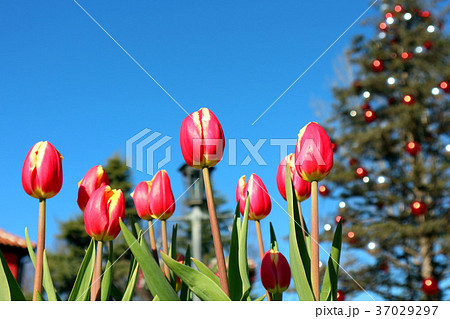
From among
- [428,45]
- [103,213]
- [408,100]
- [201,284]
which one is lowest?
[201,284]

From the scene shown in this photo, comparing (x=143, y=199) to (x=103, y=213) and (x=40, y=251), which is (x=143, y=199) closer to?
(x=103, y=213)

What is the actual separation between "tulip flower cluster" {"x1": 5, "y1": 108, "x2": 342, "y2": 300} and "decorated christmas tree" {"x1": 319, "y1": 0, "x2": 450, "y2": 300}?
4.62m

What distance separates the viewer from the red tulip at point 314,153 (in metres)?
0.79

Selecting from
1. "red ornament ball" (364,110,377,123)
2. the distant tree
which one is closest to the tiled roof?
the distant tree

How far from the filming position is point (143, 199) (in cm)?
99

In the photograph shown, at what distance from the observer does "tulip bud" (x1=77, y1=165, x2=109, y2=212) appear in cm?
95

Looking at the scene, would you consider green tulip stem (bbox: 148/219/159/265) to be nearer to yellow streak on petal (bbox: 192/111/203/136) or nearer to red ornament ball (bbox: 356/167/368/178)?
yellow streak on petal (bbox: 192/111/203/136)

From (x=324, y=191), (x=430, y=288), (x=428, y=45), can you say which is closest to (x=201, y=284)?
(x=430, y=288)

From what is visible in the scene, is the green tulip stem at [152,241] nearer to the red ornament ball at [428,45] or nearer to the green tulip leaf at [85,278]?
the green tulip leaf at [85,278]

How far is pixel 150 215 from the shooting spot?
99cm

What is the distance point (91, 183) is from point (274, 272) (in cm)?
39

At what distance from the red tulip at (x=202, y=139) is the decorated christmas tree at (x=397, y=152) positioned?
15.8 ft

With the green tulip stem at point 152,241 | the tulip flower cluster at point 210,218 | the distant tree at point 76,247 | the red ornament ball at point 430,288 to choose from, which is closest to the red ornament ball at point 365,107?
the red ornament ball at point 430,288
